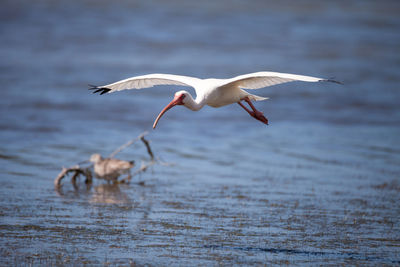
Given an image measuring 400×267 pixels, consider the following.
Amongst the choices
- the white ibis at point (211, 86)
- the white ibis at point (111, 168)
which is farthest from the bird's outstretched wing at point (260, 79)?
the white ibis at point (111, 168)

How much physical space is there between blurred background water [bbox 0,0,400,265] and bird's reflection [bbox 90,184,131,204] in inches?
1.4

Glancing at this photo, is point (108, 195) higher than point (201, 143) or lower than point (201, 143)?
lower

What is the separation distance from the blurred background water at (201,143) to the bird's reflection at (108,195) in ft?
0.11

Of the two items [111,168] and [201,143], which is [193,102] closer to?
[111,168]

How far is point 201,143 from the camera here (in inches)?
601

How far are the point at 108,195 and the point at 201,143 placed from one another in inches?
208

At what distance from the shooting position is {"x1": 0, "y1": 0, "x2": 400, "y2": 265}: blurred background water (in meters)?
7.75

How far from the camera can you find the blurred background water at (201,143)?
305 inches

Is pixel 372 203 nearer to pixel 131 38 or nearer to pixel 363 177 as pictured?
pixel 363 177

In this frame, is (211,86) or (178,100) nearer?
(178,100)

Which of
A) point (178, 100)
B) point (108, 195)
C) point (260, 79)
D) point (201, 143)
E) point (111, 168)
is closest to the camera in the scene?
point (178, 100)

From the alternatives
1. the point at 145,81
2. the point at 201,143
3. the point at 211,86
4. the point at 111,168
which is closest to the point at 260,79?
the point at 211,86

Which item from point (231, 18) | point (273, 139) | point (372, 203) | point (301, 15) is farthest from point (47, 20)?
point (372, 203)

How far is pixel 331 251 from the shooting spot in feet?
24.8
